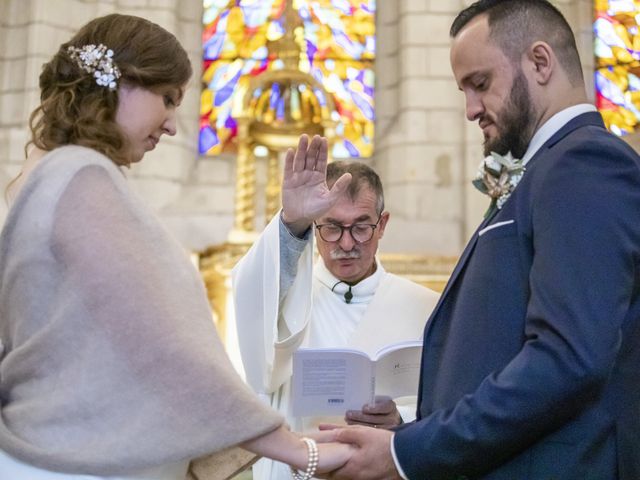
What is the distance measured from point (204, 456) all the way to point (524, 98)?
3.94 feet

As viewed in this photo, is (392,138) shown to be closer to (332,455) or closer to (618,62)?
(618,62)

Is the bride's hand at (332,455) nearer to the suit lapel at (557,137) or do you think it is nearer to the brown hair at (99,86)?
the suit lapel at (557,137)

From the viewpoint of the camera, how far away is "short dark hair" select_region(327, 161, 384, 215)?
380cm

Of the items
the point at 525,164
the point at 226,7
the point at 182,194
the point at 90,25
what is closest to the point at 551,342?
the point at 525,164

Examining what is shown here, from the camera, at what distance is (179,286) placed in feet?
7.05

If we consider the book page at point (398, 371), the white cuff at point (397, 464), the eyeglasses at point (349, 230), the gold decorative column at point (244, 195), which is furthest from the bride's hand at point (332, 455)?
the gold decorative column at point (244, 195)

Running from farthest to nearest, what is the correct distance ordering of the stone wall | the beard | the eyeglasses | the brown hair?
the stone wall, the eyeglasses, the beard, the brown hair

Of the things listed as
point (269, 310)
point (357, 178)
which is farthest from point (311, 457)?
point (357, 178)

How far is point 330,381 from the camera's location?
2.95 m

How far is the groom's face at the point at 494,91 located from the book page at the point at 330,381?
2.59 feet

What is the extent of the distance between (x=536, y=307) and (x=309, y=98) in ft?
21.7

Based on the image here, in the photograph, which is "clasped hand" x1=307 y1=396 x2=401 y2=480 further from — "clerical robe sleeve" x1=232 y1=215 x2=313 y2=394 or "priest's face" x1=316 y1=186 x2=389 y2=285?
"priest's face" x1=316 y1=186 x2=389 y2=285

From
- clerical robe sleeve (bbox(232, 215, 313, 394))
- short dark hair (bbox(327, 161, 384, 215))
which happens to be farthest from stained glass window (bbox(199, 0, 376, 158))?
clerical robe sleeve (bbox(232, 215, 313, 394))

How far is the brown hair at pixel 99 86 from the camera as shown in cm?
225
